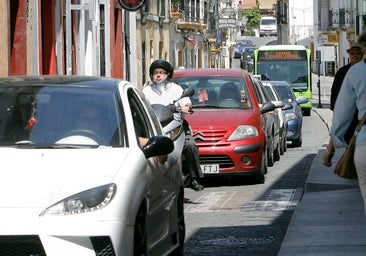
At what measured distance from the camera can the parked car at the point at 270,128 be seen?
19.6 meters

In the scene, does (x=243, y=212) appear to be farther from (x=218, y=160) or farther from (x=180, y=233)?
(x=180, y=233)

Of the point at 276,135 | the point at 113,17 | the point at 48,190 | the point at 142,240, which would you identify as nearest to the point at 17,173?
the point at 48,190

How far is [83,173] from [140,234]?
0.65 meters

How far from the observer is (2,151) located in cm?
810

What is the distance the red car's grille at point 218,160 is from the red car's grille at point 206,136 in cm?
23

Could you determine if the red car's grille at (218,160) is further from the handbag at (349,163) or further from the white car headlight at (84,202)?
the white car headlight at (84,202)

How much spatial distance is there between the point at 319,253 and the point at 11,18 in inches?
581

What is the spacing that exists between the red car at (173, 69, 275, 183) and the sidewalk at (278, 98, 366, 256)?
993 mm

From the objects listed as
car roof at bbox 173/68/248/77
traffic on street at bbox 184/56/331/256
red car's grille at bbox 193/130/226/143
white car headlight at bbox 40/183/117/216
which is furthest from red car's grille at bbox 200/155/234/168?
white car headlight at bbox 40/183/117/216

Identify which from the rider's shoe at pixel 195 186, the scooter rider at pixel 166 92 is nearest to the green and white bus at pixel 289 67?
the rider's shoe at pixel 195 186

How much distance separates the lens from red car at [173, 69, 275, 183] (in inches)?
667

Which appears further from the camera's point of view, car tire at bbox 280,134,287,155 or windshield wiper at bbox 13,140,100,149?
car tire at bbox 280,134,287,155

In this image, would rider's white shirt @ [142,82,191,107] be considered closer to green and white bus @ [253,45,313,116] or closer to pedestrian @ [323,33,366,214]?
pedestrian @ [323,33,366,214]

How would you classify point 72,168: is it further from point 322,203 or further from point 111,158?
point 322,203
